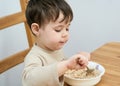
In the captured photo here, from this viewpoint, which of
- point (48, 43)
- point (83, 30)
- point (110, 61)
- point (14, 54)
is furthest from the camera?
point (83, 30)

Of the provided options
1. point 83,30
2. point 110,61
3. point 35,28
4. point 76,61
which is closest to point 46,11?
point 35,28

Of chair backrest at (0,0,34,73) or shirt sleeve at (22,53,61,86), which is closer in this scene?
shirt sleeve at (22,53,61,86)

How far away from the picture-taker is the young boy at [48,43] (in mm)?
753

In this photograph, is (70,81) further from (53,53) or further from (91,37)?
(91,37)

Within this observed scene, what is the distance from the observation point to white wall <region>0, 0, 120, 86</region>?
1.78 m

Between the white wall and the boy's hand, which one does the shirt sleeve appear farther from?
the white wall

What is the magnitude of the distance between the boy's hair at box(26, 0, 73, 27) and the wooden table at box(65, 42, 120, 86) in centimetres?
28

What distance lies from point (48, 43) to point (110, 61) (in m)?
0.37

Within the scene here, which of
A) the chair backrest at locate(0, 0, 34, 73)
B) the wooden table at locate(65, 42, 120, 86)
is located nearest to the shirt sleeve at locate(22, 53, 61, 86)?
the wooden table at locate(65, 42, 120, 86)

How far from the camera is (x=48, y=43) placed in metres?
0.87

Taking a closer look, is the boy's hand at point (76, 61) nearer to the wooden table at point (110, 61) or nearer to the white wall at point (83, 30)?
the wooden table at point (110, 61)

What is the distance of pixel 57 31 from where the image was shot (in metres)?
0.84

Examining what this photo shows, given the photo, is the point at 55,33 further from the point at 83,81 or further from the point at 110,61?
the point at 110,61

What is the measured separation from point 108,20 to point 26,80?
141 centimetres
